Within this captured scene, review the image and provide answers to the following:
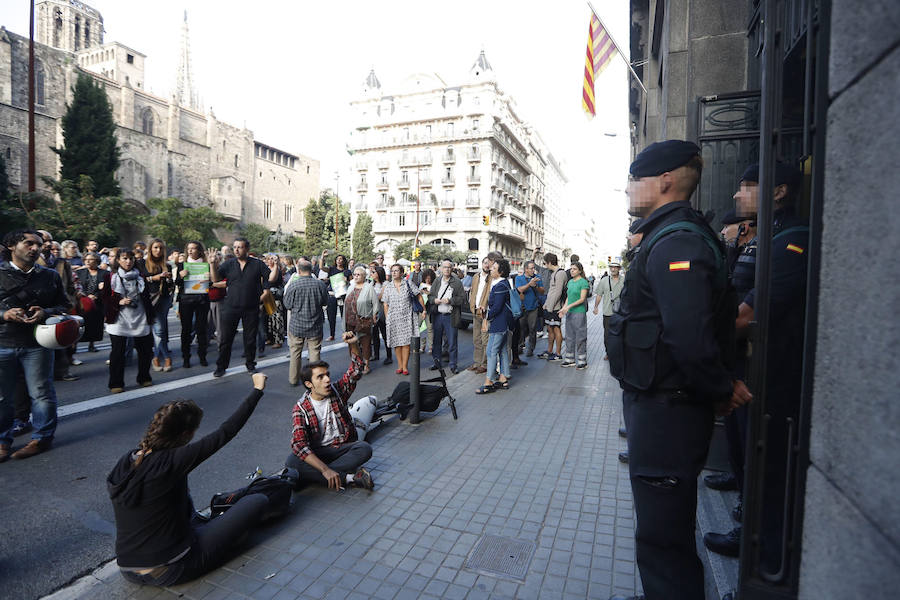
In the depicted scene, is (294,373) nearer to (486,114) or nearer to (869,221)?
(869,221)

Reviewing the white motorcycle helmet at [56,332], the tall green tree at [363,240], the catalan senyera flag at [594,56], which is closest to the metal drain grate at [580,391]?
the white motorcycle helmet at [56,332]

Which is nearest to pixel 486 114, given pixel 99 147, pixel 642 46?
pixel 99 147

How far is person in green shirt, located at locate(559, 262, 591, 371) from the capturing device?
967 cm

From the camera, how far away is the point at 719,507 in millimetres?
3771

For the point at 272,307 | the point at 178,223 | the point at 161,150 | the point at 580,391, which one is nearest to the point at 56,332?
the point at 272,307

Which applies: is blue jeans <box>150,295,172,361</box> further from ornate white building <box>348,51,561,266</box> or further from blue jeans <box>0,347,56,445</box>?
ornate white building <box>348,51,561,266</box>

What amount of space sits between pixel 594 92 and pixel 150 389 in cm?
1116

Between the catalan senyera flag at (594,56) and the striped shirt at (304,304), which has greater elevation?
the catalan senyera flag at (594,56)

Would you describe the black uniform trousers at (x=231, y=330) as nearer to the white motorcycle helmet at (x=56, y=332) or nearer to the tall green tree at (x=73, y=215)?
the white motorcycle helmet at (x=56, y=332)

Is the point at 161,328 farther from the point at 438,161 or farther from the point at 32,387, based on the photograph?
the point at 438,161

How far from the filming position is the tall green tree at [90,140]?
40094 mm

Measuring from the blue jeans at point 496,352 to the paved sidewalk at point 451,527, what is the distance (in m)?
1.91

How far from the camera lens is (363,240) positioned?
186 feet

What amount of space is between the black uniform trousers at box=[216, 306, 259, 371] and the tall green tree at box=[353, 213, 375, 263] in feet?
155
